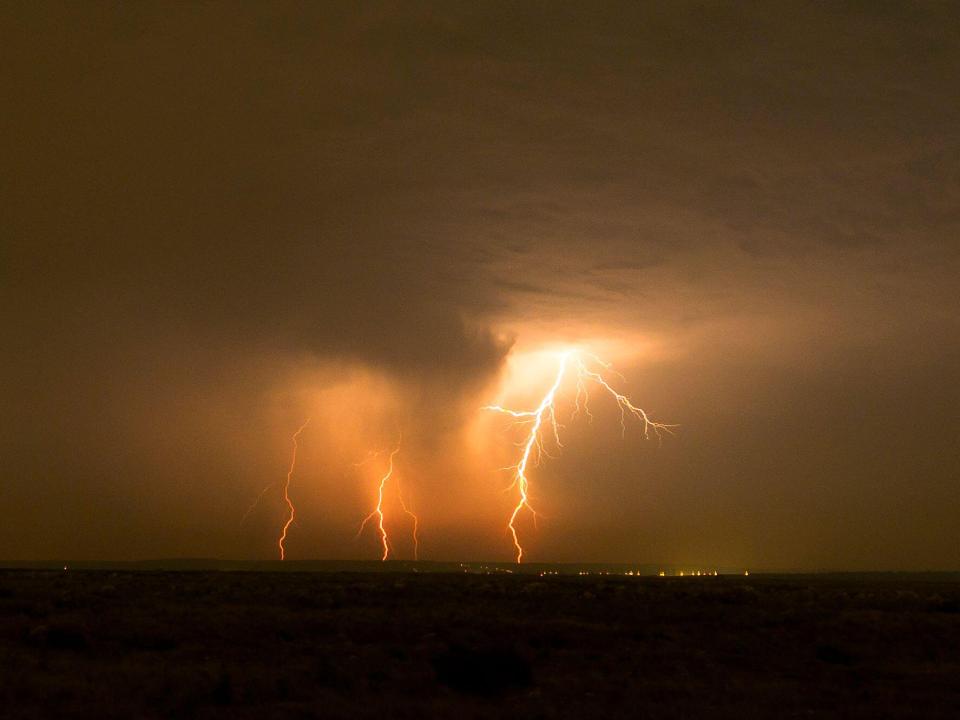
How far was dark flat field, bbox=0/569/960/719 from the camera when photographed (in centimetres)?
1483

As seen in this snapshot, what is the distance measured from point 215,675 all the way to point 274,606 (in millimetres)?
16223

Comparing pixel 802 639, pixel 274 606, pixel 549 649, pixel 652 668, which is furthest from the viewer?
pixel 274 606

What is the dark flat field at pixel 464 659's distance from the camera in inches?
584

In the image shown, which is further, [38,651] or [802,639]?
[802,639]

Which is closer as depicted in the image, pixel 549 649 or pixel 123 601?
pixel 549 649

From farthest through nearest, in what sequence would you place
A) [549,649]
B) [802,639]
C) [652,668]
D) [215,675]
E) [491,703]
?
[802,639] → [549,649] → [652,668] → [215,675] → [491,703]

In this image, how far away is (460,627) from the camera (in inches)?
1013

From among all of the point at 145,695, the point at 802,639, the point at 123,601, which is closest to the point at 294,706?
the point at 145,695

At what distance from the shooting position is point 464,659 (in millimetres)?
17797

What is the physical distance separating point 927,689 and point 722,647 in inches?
247

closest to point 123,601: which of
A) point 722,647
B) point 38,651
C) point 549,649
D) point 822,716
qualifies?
→ point 38,651

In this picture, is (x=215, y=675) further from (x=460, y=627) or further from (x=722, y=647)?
(x=722, y=647)

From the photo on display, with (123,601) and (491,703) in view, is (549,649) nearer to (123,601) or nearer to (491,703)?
(491,703)

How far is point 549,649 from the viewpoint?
72.4 feet
